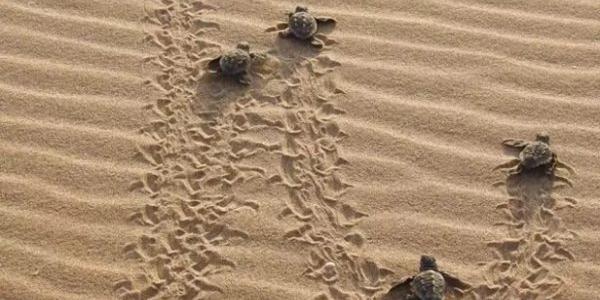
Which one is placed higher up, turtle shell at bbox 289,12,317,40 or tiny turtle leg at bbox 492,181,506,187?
turtle shell at bbox 289,12,317,40

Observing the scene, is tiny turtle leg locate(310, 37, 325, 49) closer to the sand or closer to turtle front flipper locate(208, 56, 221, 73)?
the sand

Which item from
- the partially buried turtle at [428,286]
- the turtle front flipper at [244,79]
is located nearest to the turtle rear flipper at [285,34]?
the turtle front flipper at [244,79]

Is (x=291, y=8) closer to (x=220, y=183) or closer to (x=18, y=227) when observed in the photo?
(x=220, y=183)

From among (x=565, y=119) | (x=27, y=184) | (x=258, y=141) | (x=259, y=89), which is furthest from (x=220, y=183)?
(x=565, y=119)

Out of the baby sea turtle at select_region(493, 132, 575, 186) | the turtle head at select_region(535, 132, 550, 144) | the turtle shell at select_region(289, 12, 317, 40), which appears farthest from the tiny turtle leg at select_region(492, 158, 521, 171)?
the turtle shell at select_region(289, 12, 317, 40)

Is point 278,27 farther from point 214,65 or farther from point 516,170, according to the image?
point 516,170
